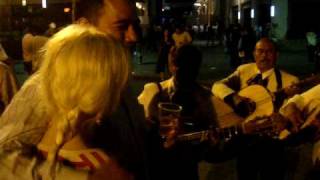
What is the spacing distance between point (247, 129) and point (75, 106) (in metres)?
2.49

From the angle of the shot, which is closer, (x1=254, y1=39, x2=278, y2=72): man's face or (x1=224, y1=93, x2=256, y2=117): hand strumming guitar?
(x1=224, y1=93, x2=256, y2=117): hand strumming guitar

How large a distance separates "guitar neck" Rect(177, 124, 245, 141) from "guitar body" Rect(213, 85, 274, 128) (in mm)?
78

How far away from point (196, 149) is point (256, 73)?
1904mm

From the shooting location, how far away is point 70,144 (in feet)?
5.79

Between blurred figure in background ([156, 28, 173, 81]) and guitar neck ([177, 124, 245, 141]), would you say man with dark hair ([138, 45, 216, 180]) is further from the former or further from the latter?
blurred figure in background ([156, 28, 173, 81])

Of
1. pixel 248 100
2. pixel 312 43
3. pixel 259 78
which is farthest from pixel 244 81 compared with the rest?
pixel 312 43

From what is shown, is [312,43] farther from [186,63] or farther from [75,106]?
[75,106]

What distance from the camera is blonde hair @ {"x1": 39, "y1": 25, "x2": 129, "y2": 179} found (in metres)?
1.70

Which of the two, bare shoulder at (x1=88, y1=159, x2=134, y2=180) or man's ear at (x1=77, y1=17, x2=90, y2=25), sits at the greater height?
man's ear at (x1=77, y1=17, x2=90, y2=25)

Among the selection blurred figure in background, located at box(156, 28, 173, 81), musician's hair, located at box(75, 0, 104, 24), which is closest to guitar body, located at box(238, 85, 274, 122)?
musician's hair, located at box(75, 0, 104, 24)

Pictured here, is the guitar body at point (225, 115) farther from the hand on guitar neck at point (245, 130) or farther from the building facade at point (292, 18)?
the building facade at point (292, 18)

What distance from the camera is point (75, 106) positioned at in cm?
172

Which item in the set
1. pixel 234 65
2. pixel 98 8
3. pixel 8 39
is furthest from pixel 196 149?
pixel 8 39

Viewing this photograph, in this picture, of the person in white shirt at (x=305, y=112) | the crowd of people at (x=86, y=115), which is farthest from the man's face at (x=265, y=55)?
the crowd of people at (x=86, y=115)
